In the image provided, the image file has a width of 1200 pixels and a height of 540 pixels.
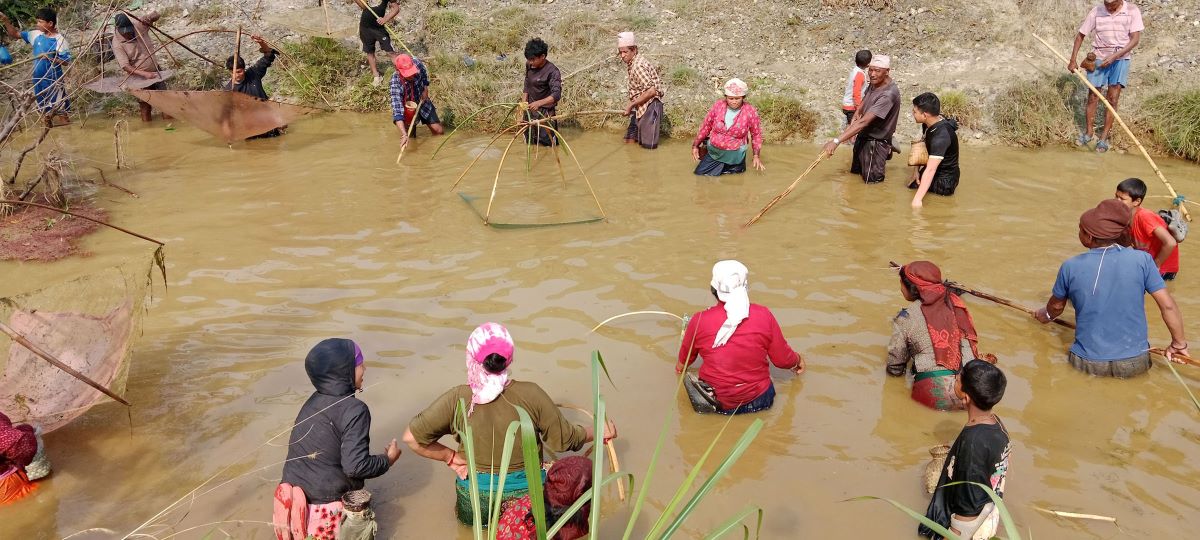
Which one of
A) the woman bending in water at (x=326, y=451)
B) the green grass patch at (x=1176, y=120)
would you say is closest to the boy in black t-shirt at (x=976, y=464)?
the woman bending in water at (x=326, y=451)

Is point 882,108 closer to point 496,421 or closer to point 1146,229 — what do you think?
point 1146,229

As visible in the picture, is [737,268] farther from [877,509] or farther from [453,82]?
[453,82]

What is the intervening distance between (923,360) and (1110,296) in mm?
1103

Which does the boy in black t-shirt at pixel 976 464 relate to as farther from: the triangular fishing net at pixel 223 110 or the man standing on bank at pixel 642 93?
the triangular fishing net at pixel 223 110

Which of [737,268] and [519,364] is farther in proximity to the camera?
[519,364]

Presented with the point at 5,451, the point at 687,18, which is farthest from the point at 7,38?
the point at 5,451

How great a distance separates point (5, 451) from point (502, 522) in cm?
249

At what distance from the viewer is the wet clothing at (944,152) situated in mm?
7238

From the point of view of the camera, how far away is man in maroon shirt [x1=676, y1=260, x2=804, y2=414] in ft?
13.6

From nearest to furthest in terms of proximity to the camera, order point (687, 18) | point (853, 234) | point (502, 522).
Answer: point (502, 522)
point (853, 234)
point (687, 18)

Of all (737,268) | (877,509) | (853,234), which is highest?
(737,268)

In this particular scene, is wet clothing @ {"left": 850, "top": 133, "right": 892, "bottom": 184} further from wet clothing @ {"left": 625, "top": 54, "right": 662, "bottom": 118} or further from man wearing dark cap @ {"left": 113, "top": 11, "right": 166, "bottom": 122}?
man wearing dark cap @ {"left": 113, "top": 11, "right": 166, "bottom": 122}

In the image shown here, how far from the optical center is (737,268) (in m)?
4.11

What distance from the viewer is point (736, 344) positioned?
424 centimetres
